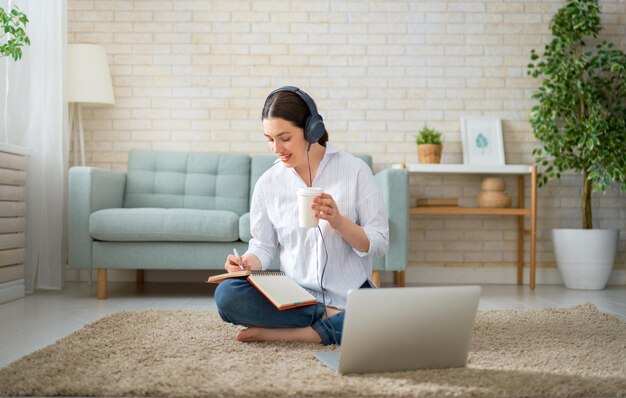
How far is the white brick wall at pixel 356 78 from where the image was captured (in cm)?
422

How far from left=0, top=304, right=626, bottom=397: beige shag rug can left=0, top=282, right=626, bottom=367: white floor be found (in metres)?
0.18

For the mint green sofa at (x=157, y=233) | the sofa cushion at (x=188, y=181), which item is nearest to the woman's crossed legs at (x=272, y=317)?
the mint green sofa at (x=157, y=233)

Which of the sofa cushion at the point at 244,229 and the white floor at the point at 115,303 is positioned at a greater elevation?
the sofa cushion at the point at 244,229

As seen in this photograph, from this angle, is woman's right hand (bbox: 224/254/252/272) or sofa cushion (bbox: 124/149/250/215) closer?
woman's right hand (bbox: 224/254/252/272)

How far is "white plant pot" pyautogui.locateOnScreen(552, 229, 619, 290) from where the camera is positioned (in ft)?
13.0

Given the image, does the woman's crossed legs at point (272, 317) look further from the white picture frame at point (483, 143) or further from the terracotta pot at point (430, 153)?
the white picture frame at point (483, 143)

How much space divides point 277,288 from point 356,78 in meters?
2.65

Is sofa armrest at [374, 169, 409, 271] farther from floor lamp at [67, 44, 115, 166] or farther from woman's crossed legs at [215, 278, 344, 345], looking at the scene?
floor lamp at [67, 44, 115, 166]

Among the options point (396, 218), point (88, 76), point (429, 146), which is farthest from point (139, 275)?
point (429, 146)

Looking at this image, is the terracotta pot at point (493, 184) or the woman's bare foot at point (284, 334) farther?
the terracotta pot at point (493, 184)

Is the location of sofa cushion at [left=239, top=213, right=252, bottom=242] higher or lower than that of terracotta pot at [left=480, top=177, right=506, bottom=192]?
lower

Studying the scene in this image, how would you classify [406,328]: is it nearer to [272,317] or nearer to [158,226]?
[272,317]

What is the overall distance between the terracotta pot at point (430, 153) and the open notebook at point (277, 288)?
2263 mm

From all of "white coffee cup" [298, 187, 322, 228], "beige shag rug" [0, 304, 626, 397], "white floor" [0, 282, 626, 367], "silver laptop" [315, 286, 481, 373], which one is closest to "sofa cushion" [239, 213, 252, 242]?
"white floor" [0, 282, 626, 367]
